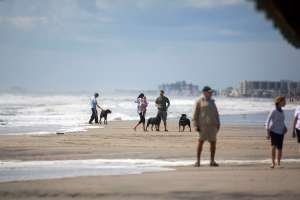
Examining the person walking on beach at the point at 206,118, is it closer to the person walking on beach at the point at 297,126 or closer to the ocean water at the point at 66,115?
the person walking on beach at the point at 297,126

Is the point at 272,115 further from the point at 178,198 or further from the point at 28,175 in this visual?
the point at 28,175

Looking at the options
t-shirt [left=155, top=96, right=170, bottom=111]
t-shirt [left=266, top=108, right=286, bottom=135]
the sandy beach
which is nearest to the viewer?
the sandy beach

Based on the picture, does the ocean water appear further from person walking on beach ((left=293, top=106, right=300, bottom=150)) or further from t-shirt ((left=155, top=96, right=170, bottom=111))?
person walking on beach ((left=293, top=106, right=300, bottom=150))

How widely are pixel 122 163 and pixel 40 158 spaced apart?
2.34 metres

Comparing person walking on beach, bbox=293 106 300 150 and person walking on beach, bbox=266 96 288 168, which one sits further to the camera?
person walking on beach, bbox=293 106 300 150

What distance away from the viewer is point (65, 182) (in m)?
10.6

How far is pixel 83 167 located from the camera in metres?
12.9

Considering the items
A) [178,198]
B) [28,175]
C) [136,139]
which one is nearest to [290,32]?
[178,198]

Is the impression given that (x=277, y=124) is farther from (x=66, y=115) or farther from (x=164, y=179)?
(x=66, y=115)

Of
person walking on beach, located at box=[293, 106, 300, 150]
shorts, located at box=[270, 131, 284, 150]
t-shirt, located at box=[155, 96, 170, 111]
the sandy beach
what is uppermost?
t-shirt, located at box=[155, 96, 170, 111]

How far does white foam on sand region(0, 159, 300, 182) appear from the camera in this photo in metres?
11.7

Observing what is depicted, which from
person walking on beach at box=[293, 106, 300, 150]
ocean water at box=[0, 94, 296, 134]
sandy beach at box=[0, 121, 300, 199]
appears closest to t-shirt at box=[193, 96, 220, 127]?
sandy beach at box=[0, 121, 300, 199]

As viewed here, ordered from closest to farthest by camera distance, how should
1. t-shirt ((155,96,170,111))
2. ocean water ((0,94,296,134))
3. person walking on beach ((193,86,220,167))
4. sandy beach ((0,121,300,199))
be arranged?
sandy beach ((0,121,300,199)) < person walking on beach ((193,86,220,167)) < t-shirt ((155,96,170,111)) < ocean water ((0,94,296,134))

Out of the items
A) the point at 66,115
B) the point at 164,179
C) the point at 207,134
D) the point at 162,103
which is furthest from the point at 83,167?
the point at 66,115
